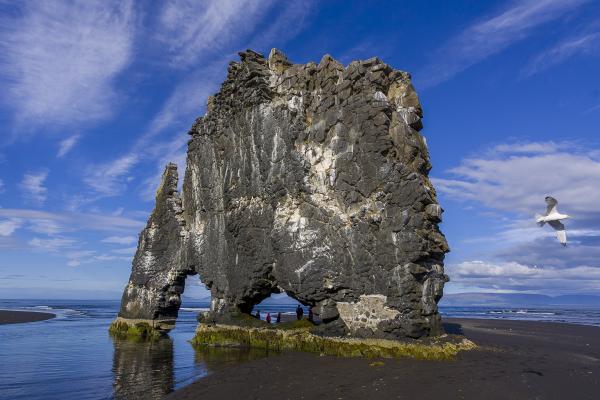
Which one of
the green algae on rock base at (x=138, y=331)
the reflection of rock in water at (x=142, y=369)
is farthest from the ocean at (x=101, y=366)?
the green algae on rock base at (x=138, y=331)

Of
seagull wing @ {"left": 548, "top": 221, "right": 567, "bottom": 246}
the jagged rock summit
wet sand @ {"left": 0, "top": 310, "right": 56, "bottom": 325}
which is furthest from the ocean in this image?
wet sand @ {"left": 0, "top": 310, "right": 56, "bottom": 325}

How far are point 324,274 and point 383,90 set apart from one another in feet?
36.8

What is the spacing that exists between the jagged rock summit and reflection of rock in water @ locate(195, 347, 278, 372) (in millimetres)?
3187

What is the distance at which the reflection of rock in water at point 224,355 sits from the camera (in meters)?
23.8

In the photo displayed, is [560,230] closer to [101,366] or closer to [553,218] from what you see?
[553,218]

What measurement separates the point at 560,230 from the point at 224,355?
1874cm

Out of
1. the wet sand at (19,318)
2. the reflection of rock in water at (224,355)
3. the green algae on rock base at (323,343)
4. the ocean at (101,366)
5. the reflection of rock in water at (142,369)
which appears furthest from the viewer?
the wet sand at (19,318)

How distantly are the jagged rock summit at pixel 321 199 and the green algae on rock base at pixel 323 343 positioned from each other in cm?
58

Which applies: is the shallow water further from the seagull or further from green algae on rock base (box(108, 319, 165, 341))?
the seagull

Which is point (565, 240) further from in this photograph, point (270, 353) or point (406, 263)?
point (270, 353)

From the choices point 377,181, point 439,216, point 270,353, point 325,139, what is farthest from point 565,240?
point 270,353

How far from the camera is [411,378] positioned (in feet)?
60.0

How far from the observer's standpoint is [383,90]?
2694 centimetres

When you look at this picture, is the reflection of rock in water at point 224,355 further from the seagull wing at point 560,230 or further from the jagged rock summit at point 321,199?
the seagull wing at point 560,230
